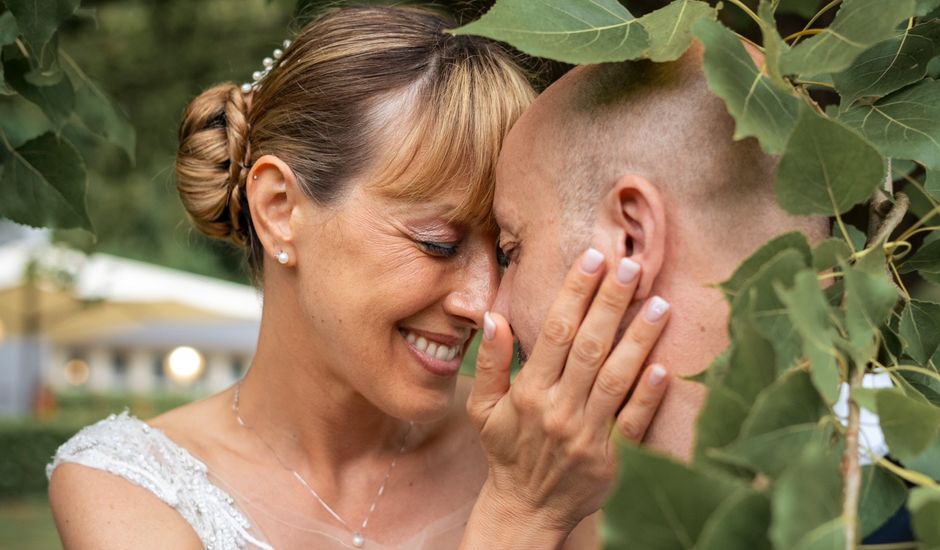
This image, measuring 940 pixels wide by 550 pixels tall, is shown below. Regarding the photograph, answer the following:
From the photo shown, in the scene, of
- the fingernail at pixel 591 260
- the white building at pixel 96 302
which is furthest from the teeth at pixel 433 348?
the white building at pixel 96 302

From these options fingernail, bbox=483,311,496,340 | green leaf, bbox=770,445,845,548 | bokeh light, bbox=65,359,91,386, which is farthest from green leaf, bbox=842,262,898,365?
bokeh light, bbox=65,359,91,386

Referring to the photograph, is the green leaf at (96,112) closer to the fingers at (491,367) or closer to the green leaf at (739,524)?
the fingers at (491,367)

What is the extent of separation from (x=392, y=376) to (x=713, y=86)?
151 centimetres

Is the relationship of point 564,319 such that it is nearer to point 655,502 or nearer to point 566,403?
point 566,403

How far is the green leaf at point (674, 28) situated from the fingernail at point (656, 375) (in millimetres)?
544

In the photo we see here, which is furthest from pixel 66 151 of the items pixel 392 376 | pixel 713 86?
pixel 713 86

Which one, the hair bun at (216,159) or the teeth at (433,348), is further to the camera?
the hair bun at (216,159)

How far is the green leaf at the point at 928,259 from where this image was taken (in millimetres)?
1918

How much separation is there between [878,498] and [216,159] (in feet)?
7.44

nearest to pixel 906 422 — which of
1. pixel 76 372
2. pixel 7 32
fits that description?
pixel 7 32

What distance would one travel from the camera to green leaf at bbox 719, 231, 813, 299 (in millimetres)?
1445

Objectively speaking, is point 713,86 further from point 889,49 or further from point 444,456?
point 444,456

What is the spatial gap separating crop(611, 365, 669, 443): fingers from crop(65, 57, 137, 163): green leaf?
185 centimetres

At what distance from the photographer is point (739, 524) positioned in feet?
3.70
